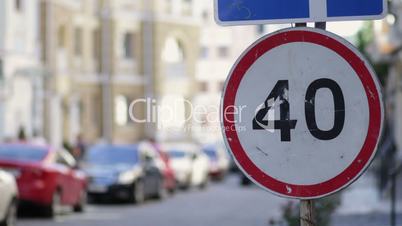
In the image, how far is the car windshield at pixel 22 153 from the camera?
2022 centimetres

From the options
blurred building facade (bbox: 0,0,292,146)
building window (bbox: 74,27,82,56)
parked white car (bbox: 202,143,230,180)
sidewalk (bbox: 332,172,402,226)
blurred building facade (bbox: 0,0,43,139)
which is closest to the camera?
sidewalk (bbox: 332,172,402,226)

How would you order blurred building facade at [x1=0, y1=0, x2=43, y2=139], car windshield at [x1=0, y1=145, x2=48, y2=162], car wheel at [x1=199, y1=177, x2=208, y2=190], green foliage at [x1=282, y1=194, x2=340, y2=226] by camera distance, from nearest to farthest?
green foliage at [x1=282, y1=194, x2=340, y2=226], car windshield at [x1=0, y1=145, x2=48, y2=162], car wheel at [x1=199, y1=177, x2=208, y2=190], blurred building facade at [x1=0, y1=0, x2=43, y2=139]

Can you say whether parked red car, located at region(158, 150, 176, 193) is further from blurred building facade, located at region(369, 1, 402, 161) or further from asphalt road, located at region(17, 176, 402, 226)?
blurred building facade, located at region(369, 1, 402, 161)

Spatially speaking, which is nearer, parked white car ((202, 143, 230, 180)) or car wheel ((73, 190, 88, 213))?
car wheel ((73, 190, 88, 213))

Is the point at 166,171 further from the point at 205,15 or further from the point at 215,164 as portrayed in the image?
the point at 205,15

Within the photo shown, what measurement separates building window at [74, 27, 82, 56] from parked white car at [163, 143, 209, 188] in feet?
66.8

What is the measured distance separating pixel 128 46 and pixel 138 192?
37.7 meters

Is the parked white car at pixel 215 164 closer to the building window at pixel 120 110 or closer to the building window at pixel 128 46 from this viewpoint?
the building window at pixel 120 110

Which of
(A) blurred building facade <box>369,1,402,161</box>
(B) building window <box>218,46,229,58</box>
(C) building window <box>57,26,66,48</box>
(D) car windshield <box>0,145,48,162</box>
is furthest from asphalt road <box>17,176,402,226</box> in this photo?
(B) building window <box>218,46,229,58</box>

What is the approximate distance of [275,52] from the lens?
5262 millimetres

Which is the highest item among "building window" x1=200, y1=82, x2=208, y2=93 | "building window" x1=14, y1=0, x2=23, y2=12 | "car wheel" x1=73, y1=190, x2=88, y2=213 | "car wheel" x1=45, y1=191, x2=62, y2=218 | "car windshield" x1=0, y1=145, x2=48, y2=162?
"building window" x1=14, y1=0, x2=23, y2=12

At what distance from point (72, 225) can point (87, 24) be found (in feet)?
138

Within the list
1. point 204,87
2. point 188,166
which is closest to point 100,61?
point 188,166

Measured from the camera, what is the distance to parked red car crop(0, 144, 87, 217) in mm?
19594
